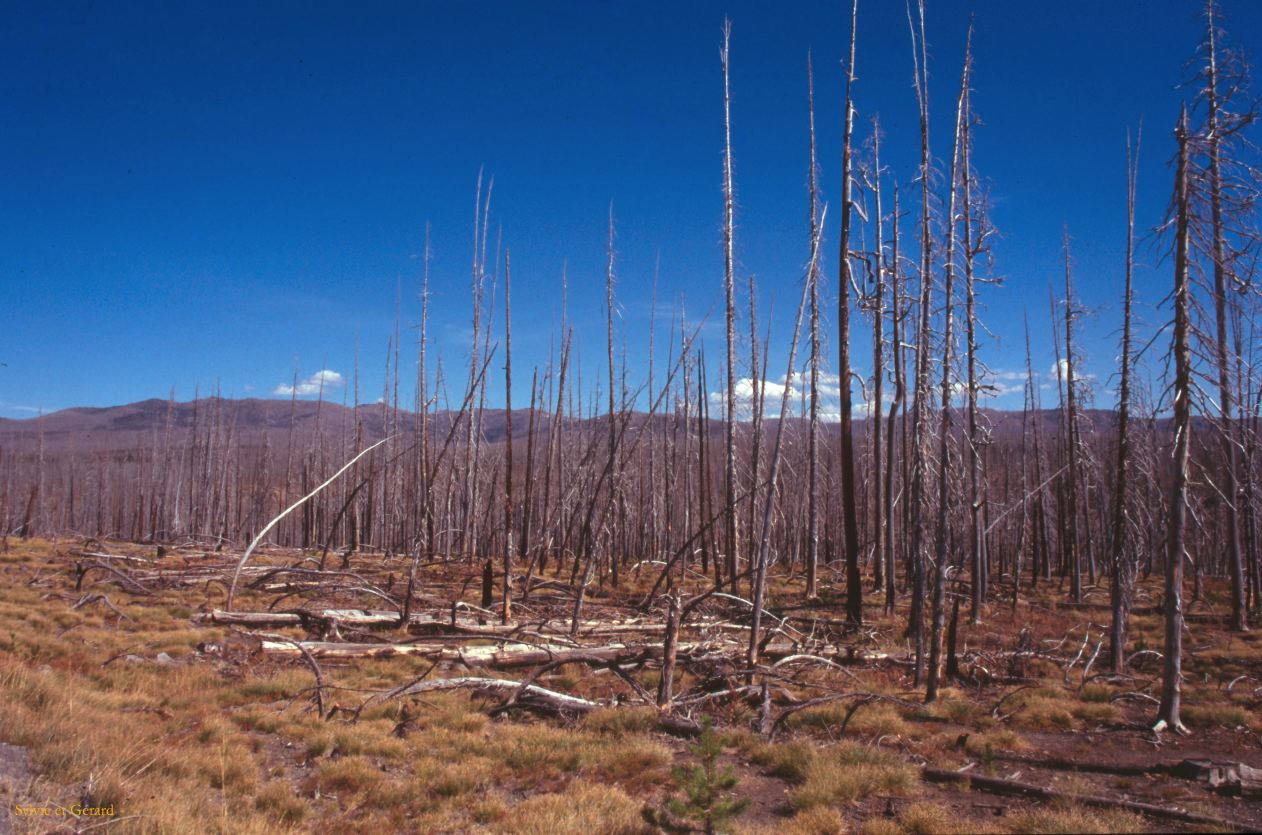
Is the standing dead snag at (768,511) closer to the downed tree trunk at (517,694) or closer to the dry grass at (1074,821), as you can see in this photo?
the downed tree trunk at (517,694)

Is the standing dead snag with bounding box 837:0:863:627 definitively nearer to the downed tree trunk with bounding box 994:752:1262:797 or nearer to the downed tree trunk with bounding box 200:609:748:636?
the downed tree trunk with bounding box 200:609:748:636

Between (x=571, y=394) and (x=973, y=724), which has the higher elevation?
(x=571, y=394)

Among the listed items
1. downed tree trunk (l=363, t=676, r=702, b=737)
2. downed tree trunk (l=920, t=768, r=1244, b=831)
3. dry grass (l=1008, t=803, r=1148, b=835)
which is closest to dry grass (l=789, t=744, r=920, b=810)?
downed tree trunk (l=920, t=768, r=1244, b=831)

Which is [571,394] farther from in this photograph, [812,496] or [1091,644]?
[1091,644]

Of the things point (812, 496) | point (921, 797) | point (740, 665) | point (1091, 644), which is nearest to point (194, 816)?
point (921, 797)

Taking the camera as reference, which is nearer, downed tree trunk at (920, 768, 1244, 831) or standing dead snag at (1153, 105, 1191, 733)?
downed tree trunk at (920, 768, 1244, 831)

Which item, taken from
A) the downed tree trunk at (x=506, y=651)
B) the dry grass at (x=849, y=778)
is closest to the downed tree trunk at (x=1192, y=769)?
the dry grass at (x=849, y=778)

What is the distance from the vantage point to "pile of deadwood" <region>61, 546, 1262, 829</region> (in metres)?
8.34

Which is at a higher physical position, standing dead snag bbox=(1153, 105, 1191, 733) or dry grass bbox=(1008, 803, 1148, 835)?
standing dead snag bbox=(1153, 105, 1191, 733)

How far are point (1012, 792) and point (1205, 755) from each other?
10.2 ft

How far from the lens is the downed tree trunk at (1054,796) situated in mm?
5289

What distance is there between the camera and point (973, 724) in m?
8.79

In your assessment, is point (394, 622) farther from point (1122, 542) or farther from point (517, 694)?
point (1122, 542)

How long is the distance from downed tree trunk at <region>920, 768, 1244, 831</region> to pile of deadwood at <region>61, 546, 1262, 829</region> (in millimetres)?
13
